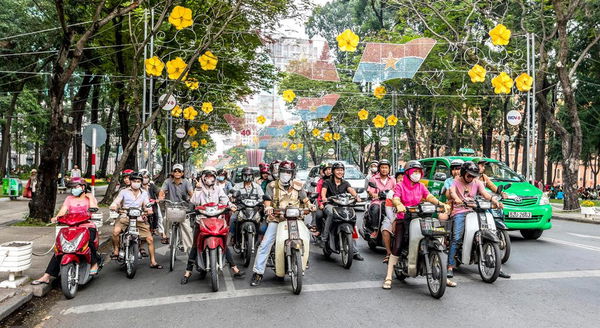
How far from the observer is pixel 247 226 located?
27.9 ft

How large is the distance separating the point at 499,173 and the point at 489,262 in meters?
5.03

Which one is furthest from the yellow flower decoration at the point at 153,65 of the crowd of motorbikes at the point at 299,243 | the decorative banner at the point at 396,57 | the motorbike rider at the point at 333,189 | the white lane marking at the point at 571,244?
the white lane marking at the point at 571,244

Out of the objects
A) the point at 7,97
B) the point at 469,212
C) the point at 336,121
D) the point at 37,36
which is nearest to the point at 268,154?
the point at 336,121

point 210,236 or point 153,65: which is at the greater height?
point 153,65

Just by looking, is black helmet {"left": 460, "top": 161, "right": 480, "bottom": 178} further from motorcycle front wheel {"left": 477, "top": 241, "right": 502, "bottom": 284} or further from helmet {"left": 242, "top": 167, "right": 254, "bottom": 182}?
helmet {"left": 242, "top": 167, "right": 254, "bottom": 182}

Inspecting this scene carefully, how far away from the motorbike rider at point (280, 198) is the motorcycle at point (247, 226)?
115 centimetres

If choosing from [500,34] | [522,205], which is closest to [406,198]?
[522,205]

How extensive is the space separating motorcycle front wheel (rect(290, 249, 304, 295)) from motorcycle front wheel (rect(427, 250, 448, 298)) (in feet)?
5.31

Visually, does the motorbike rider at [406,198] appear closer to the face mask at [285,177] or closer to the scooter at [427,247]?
the scooter at [427,247]

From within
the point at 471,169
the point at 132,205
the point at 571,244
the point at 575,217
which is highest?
the point at 471,169

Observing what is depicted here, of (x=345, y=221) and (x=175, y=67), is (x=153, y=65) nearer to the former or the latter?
(x=175, y=67)

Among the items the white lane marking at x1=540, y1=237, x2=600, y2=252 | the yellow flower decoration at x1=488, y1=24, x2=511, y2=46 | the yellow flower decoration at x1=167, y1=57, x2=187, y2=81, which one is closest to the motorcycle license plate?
the white lane marking at x1=540, y1=237, x2=600, y2=252

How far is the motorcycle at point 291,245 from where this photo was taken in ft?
21.2

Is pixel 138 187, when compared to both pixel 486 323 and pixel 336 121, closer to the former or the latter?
pixel 486 323
